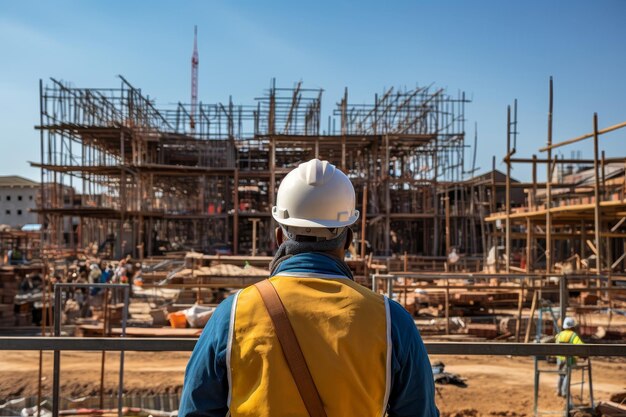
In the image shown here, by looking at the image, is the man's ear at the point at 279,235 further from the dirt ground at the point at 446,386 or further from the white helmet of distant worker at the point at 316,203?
the dirt ground at the point at 446,386

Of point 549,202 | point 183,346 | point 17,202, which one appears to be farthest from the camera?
point 17,202

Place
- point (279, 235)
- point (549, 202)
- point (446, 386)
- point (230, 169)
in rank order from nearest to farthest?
point (279, 235) → point (446, 386) → point (549, 202) → point (230, 169)

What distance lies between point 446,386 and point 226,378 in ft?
28.5

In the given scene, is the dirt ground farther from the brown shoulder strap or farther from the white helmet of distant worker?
the brown shoulder strap

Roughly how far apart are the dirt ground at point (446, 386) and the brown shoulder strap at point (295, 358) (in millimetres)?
7555

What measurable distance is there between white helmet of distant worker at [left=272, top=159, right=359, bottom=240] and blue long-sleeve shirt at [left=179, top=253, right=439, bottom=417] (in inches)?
6.1

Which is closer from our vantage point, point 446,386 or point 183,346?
point 183,346

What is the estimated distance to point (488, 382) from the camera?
31.9 ft

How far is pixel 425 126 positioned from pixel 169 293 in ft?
65.1

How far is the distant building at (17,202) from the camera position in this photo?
7175cm

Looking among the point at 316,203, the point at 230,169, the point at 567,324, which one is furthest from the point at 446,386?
the point at 230,169

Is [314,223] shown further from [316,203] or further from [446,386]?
[446,386]

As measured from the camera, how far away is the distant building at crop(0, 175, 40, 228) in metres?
71.8

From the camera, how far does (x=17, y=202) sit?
72438 millimetres
